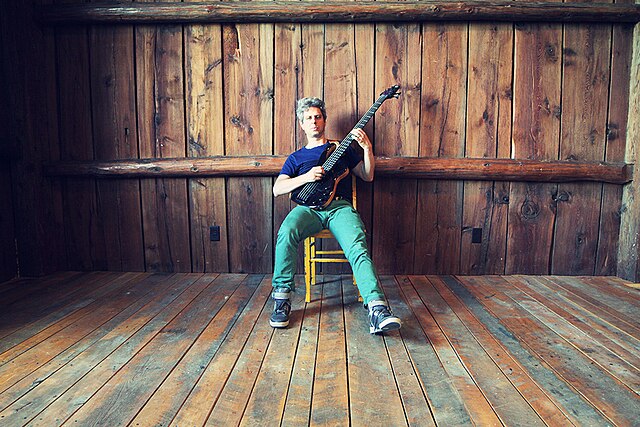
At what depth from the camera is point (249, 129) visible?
280 cm

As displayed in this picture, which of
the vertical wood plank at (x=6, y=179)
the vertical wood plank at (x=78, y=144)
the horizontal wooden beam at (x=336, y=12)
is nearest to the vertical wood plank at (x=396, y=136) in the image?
the horizontal wooden beam at (x=336, y=12)

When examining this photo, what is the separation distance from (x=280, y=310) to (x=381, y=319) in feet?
1.61

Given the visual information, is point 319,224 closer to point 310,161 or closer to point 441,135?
point 310,161

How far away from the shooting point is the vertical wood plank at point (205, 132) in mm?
2766

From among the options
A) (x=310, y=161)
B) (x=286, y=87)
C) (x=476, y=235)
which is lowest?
(x=476, y=235)

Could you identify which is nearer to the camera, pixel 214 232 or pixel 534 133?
pixel 534 133

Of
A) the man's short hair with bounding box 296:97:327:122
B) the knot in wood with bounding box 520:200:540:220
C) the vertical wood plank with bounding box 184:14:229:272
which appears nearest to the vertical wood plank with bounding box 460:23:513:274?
the knot in wood with bounding box 520:200:540:220

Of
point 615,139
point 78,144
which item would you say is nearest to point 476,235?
point 615,139

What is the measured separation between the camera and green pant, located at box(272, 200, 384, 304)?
2061 millimetres

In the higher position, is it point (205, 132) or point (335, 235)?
point (205, 132)

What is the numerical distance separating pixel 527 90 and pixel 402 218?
1.13 metres

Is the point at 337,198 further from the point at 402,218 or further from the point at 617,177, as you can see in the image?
the point at 617,177

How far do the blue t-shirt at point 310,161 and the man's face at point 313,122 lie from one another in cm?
8

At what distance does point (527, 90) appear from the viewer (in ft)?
8.95
